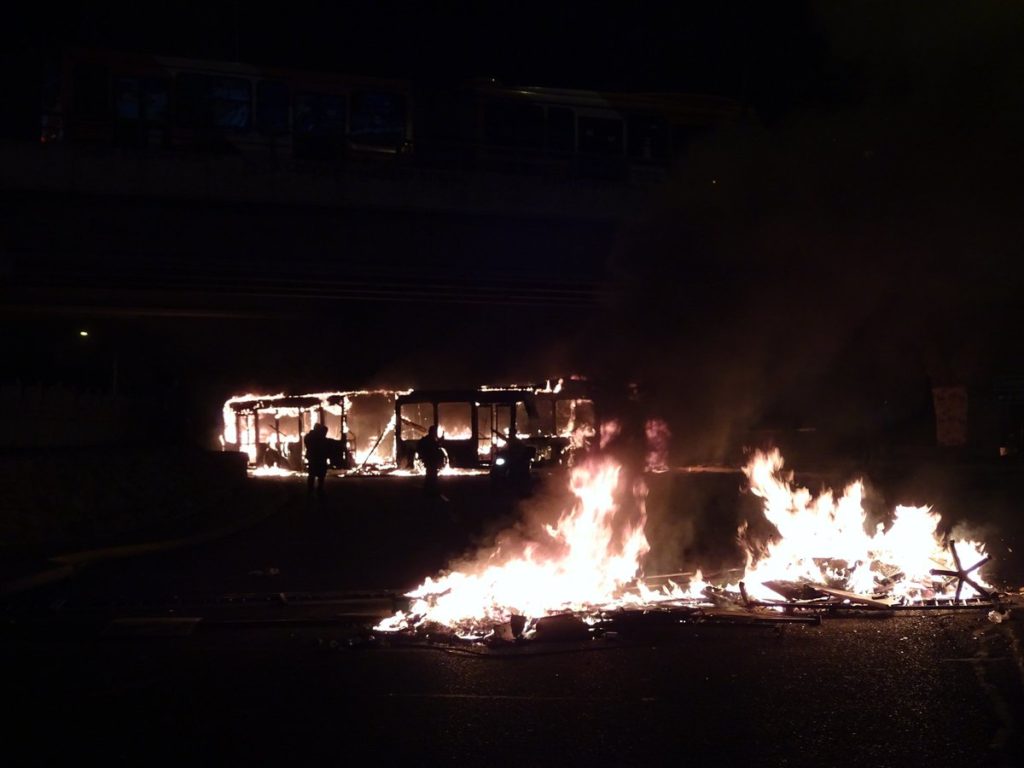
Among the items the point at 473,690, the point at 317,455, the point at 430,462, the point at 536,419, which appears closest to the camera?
the point at 473,690

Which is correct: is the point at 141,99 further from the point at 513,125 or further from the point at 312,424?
the point at 312,424

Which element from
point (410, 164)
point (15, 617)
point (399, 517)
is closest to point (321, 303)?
point (410, 164)

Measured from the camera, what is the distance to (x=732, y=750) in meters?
4.36

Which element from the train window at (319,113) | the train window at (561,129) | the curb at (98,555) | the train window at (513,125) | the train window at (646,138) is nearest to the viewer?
the curb at (98,555)

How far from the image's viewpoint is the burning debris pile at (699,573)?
720cm

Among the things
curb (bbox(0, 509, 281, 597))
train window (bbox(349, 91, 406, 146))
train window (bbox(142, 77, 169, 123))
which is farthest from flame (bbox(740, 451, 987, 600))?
train window (bbox(142, 77, 169, 123))

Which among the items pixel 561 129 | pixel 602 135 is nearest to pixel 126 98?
pixel 561 129

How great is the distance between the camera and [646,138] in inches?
755

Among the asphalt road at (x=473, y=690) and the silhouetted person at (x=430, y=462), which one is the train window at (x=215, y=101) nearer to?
the silhouetted person at (x=430, y=462)

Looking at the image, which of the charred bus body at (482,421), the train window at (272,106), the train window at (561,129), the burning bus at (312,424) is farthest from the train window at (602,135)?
the burning bus at (312,424)

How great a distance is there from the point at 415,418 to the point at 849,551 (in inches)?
630

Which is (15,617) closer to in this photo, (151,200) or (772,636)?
(772,636)

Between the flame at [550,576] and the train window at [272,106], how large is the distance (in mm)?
10563

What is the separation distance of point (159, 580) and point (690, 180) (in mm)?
9224
